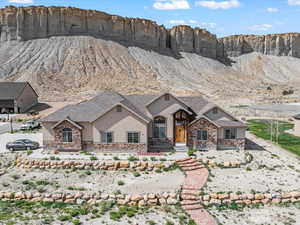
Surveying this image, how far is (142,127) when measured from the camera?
2416cm

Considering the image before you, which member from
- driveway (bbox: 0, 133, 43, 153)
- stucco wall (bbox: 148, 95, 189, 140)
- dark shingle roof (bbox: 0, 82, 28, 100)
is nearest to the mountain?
dark shingle roof (bbox: 0, 82, 28, 100)

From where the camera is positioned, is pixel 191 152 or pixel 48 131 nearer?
pixel 191 152

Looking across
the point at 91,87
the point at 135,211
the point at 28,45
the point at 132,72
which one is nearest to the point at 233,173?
the point at 135,211

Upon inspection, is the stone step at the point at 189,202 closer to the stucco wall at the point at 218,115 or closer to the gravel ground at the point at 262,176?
the gravel ground at the point at 262,176

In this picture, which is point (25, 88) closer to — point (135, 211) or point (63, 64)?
point (63, 64)

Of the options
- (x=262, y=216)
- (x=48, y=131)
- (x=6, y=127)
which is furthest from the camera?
(x=6, y=127)

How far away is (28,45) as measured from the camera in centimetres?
8081

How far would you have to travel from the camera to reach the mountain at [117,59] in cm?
7149

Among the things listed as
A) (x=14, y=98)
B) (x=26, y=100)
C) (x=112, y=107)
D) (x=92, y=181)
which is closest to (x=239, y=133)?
(x=112, y=107)

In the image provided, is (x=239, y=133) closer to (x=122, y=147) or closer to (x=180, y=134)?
(x=180, y=134)

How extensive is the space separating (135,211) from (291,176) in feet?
37.4

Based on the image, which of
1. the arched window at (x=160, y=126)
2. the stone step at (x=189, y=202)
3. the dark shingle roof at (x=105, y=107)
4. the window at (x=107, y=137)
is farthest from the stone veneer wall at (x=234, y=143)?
the stone step at (x=189, y=202)

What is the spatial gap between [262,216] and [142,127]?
38.6 feet

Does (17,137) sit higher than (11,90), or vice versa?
(11,90)
